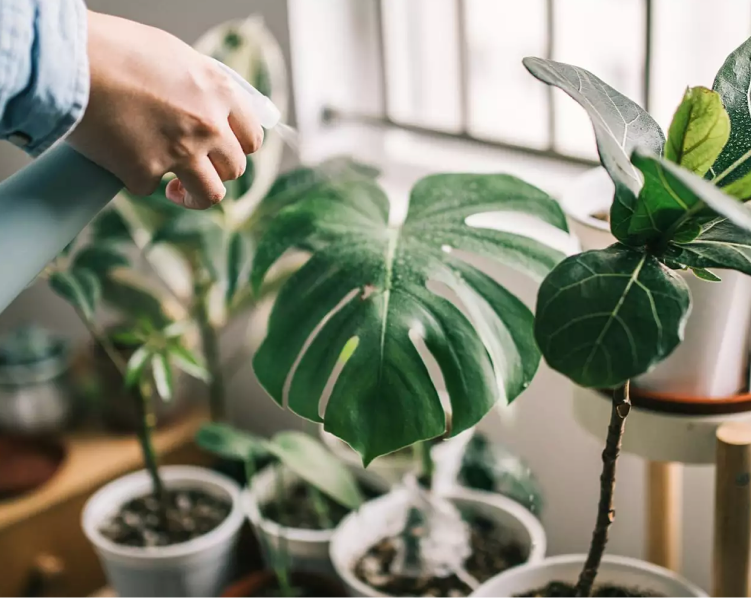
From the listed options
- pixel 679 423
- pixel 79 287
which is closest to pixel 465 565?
pixel 679 423

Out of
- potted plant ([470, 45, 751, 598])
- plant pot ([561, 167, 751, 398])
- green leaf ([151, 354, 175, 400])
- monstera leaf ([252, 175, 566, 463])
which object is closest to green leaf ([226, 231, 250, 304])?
green leaf ([151, 354, 175, 400])

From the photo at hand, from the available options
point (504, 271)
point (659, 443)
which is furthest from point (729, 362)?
point (504, 271)

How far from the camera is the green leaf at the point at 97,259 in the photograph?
1.26 meters

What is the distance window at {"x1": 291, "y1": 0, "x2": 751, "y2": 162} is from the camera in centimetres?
133

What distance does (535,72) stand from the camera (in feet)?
2.29

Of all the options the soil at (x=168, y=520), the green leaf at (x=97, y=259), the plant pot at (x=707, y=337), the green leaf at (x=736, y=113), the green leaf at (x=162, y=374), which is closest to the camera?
the green leaf at (x=736, y=113)

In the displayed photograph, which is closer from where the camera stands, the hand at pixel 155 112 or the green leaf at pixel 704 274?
the hand at pixel 155 112

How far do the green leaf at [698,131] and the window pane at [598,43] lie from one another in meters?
0.66

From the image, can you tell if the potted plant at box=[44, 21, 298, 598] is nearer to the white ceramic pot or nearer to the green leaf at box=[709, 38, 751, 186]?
the white ceramic pot

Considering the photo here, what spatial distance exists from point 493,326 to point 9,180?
0.42 m

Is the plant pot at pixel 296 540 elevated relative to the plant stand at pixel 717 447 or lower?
lower

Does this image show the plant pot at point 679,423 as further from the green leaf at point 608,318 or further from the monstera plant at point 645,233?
the green leaf at point 608,318

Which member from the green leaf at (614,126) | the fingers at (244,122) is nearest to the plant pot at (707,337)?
the green leaf at (614,126)

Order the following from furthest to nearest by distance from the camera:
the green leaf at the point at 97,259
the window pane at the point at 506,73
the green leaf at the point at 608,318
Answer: the window pane at the point at 506,73 → the green leaf at the point at 97,259 → the green leaf at the point at 608,318
